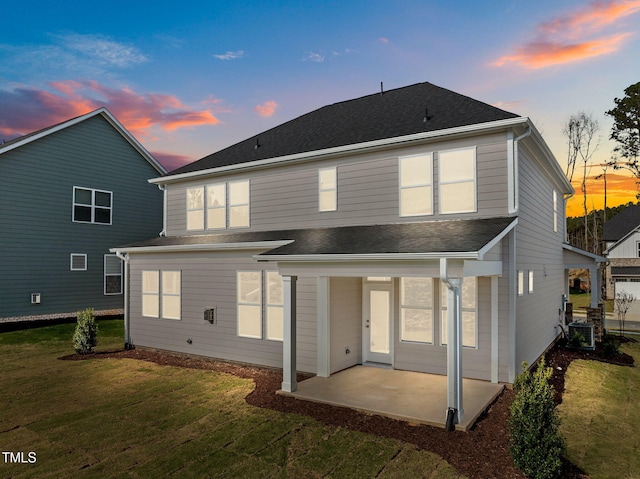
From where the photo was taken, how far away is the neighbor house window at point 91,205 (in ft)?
61.3

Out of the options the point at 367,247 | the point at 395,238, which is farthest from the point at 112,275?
the point at 395,238

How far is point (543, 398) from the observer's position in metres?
5.02

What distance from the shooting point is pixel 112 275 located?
781 inches

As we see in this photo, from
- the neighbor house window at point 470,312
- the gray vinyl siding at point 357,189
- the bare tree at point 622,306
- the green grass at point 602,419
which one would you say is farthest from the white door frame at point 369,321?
the bare tree at point 622,306

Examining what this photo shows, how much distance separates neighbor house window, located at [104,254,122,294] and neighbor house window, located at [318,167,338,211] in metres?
Result: 13.9

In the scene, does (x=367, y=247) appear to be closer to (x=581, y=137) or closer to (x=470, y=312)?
(x=470, y=312)

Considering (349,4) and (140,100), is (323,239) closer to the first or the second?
(349,4)

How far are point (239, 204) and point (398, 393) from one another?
7.30 metres

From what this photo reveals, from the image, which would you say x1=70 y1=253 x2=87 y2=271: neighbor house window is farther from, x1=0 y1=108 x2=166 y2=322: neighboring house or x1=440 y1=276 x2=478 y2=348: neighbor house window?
x1=440 y1=276 x2=478 y2=348: neighbor house window

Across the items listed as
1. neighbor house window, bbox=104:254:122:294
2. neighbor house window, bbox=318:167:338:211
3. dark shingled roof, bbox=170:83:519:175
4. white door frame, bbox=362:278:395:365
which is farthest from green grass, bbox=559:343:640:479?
neighbor house window, bbox=104:254:122:294

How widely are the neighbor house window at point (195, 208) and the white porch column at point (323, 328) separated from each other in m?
5.63

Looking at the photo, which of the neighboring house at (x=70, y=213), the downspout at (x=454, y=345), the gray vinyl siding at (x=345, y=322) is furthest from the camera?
the neighboring house at (x=70, y=213)

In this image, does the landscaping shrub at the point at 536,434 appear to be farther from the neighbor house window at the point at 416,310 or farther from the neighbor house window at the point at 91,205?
the neighbor house window at the point at 91,205

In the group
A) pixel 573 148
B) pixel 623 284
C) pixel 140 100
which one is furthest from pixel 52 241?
pixel 573 148
